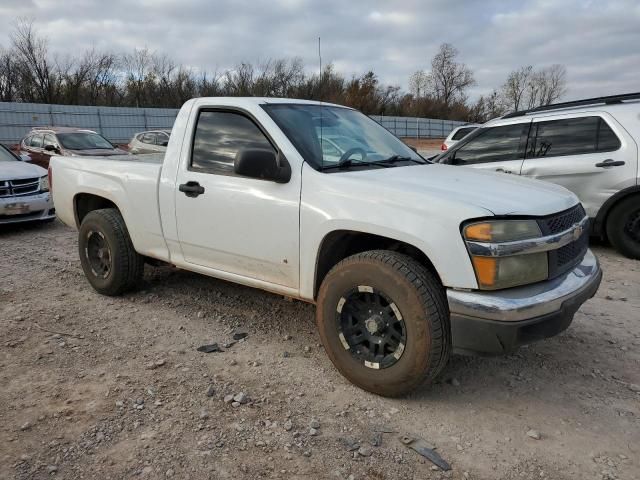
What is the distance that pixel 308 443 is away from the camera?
2717mm

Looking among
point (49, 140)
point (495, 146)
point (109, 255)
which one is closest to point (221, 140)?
point (109, 255)

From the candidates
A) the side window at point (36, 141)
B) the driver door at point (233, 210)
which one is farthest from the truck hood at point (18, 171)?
the driver door at point (233, 210)

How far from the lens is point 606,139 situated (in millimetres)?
6340

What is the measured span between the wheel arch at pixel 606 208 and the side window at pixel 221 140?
4.64 meters

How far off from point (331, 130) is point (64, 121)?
27.3 metres

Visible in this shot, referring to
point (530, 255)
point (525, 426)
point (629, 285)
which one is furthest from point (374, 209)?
point (629, 285)

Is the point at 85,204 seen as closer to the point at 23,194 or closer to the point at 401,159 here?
the point at 401,159

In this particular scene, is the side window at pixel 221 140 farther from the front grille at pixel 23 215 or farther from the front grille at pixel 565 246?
the front grille at pixel 23 215

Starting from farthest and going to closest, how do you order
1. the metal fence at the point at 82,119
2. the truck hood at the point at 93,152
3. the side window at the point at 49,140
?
the metal fence at the point at 82,119 → the side window at the point at 49,140 → the truck hood at the point at 93,152

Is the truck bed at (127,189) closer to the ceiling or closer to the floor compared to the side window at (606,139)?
closer to the floor

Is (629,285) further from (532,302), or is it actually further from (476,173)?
(532,302)

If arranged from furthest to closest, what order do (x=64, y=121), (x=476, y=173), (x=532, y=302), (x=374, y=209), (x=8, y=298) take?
(x=64, y=121) → (x=8, y=298) → (x=476, y=173) → (x=374, y=209) → (x=532, y=302)

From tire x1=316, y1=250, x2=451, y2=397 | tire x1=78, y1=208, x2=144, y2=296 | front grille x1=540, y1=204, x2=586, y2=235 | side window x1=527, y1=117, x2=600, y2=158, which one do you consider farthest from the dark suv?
front grille x1=540, y1=204, x2=586, y2=235

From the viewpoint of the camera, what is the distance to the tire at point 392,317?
282 cm
